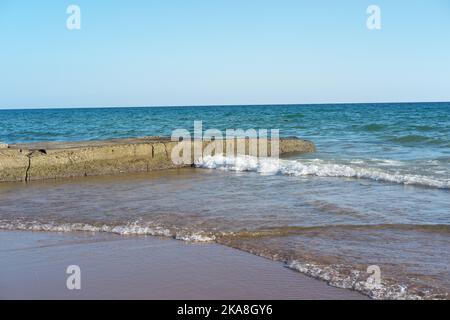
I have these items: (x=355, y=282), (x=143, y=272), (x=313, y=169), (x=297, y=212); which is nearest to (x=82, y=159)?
(x=313, y=169)

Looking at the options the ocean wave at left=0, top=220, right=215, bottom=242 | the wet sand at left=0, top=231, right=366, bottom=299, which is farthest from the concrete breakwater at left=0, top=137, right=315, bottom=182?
the wet sand at left=0, top=231, right=366, bottom=299

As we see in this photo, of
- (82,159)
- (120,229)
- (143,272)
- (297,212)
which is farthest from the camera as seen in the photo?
(82,159)

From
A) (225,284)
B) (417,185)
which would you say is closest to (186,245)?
(225,284)

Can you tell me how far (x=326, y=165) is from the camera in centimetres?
1187

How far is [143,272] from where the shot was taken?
4.80 m

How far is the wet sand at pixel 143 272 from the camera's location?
4.26 m

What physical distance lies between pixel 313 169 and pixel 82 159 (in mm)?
5251

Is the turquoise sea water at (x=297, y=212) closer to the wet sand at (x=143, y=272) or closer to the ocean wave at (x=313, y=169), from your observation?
the ocean wave at (x=313, y=169)

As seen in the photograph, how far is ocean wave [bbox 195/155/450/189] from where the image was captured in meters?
9.69

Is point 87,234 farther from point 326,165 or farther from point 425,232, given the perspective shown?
point 326,165

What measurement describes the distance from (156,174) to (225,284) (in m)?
7.38

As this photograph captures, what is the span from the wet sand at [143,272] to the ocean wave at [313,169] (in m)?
5.47

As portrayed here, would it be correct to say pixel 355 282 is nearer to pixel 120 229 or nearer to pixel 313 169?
pixel 120 229
